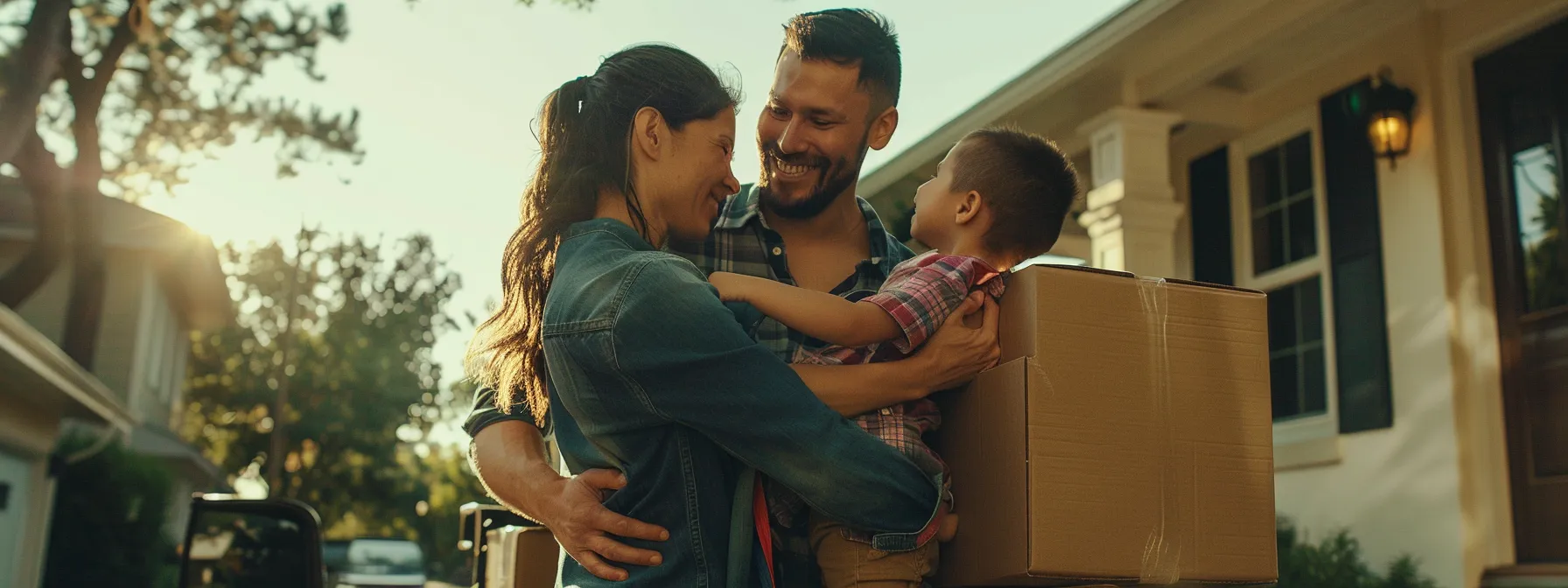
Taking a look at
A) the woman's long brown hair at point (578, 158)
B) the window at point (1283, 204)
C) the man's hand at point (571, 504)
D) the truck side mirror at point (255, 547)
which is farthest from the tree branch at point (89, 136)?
the woman's long brown hair at point (578, 158)

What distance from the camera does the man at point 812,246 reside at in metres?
2.11

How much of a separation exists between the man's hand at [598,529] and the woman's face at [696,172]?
42 cm

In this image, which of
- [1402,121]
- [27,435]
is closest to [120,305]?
[27,435]

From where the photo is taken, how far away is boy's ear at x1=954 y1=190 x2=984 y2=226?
243 cm

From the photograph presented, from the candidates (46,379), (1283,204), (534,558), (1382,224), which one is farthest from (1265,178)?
(46,379)

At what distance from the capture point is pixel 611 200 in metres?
2.15

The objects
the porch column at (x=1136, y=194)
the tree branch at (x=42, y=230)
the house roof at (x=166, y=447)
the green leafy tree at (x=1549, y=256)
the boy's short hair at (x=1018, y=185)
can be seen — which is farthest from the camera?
the house roof at (x=166, y=447)

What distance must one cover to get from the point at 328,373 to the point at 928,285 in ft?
141

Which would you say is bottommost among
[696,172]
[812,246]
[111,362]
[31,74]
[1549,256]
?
[696,172]

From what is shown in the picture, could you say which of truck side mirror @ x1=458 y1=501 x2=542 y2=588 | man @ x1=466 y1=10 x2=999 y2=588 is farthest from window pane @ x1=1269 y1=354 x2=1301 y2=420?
truck side mirror @ x1=458 y1=501 x2=542 y2=588

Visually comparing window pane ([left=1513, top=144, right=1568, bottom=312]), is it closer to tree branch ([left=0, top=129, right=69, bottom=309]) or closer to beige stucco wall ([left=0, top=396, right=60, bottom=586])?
tree branch ([left=0, top=129, right=69, bottom=309])

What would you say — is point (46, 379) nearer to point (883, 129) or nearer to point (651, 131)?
point (883, 129)

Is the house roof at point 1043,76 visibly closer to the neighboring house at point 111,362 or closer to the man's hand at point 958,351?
the man's hand at point 958,351

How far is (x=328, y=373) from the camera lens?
140ft
